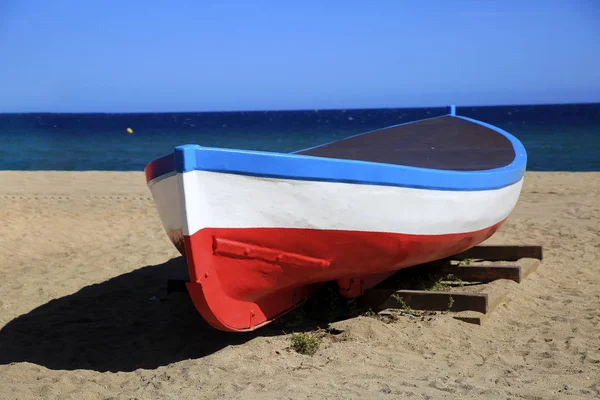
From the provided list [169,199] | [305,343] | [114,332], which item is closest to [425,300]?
[305,343]

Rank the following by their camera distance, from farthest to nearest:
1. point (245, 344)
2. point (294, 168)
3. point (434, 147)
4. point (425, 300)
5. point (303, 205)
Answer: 1. point (434, 147)
2. point (425, 300)
3. point (245, 344)
4. point (303, 205)
5. point (294, 168)

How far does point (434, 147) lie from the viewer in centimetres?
679

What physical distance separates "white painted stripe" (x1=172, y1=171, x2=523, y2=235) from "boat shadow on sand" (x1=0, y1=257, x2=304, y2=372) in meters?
1.00

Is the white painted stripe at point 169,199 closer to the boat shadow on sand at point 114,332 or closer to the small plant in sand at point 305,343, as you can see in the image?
the boat shadow on sand at point 114,332

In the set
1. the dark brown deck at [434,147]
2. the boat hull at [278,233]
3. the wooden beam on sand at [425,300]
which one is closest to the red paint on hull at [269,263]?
the boat hull at [278,233]

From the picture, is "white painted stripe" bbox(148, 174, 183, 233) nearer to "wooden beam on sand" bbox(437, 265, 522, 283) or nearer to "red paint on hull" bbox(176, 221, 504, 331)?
"red paint on hull" bbox(176, 221, 504, 331)

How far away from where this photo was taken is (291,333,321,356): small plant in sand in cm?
432

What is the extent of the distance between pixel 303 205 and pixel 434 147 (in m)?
3.16

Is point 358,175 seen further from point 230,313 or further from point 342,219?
point 230,313

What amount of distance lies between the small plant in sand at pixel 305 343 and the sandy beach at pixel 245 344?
6 centimetres

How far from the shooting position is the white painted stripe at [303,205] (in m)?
3.72

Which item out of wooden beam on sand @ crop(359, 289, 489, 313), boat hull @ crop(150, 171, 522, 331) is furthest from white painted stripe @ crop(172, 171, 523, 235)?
wooden beam on sand @ crop(359, 289, 489, 313)

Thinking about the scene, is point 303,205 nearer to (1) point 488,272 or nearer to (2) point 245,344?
(2) point 245,344

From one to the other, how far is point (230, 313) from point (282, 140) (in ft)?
134
